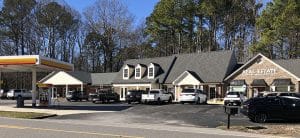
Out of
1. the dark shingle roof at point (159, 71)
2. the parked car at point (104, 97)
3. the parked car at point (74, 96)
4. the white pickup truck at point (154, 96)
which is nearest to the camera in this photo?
the white pickup truck at point (154, 96)

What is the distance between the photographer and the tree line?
67.4m

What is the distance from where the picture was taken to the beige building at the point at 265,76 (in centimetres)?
5344

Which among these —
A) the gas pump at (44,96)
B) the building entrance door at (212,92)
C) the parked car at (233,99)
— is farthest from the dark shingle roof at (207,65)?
the gas pump at (44,96)

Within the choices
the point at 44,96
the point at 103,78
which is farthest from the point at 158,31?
the point at 44,96

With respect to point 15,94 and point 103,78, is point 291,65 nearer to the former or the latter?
point 103,78

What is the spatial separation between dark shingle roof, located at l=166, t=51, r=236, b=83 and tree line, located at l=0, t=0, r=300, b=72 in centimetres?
666

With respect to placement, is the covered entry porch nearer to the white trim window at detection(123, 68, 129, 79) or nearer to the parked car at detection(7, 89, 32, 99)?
the white trim window at detection(123, 68, 129, 79)

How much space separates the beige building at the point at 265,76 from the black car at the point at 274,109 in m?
25.2

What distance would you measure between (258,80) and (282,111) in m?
27.7

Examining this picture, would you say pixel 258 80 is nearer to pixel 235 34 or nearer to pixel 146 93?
pixel 146 93

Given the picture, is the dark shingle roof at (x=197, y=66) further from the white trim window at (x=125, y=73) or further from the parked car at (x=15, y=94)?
the parked car at (x=15, y=94)

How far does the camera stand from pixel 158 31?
8419 centimetres

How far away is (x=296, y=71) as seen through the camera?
178ft

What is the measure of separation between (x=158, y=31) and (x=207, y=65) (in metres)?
22.3
